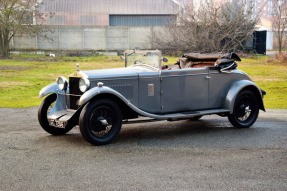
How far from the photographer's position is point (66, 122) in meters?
6.84

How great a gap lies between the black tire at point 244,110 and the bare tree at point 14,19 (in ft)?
66.5

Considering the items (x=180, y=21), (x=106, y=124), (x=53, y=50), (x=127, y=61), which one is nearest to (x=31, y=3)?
(x=53, y=50)

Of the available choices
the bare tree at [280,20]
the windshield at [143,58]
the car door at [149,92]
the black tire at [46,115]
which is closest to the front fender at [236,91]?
the car door at [149,92]

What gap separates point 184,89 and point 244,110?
1.41 m

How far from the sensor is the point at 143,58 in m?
8.00

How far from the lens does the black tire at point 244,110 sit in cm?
825

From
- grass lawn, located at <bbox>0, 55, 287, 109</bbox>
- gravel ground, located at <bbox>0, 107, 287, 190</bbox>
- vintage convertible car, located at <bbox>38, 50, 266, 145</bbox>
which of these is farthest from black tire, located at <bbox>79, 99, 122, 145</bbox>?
grass lawn, located at <bbox>0, 55, 287, 109</bbox>

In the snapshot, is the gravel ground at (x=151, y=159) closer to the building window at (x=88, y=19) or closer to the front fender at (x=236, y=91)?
the front fender at (x=236, y=91)

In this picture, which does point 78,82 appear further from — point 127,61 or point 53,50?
point 53,50

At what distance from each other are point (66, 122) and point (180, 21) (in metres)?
20.9

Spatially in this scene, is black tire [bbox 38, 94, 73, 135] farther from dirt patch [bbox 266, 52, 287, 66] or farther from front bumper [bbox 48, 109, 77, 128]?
dirt patch [bbox 266, 52, 287, 66]

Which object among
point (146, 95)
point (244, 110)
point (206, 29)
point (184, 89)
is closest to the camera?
point (146, 95)

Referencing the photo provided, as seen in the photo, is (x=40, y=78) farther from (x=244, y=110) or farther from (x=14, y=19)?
(x=244, y=110)

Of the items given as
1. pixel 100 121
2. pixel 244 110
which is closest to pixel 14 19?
pixel 244 110
